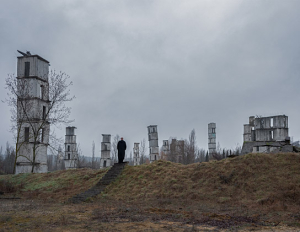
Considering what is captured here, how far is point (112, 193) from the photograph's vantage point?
14.2 metres

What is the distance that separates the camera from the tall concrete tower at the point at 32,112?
2111 cm

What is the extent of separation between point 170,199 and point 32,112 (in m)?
13.5

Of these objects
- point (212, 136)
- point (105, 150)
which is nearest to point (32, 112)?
point (105, 150)

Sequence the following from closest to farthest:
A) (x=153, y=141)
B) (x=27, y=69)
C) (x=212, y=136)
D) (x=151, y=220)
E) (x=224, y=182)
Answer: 1. (x=151, y=220)
2. (x=224, y=182)
3. (x=27, y=69)
4. (x=153, y=141)
5. (x=212, y=136)

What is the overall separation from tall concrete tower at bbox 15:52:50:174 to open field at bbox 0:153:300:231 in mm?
2403

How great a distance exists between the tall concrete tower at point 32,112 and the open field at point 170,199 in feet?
7.88

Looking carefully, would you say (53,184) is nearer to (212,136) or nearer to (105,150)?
(105,150)

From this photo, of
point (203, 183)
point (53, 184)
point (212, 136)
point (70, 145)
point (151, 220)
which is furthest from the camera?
point (212, 136)

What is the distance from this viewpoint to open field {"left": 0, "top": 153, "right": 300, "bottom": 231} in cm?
795

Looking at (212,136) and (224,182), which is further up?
(212,136)

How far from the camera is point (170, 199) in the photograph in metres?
12.7

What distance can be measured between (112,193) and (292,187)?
317 inches

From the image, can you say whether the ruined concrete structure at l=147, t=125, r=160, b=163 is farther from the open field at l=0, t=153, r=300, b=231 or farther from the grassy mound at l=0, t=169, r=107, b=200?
Answer: the open field at l=0, t=153, r=300, b=231

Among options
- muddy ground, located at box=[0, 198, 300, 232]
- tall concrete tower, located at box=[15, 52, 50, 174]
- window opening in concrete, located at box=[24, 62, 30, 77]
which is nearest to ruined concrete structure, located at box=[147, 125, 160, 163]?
tall concrete tower, located at box=[15, 52, 50, 174]
